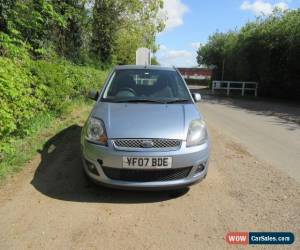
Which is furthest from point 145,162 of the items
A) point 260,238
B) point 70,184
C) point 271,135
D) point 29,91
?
point 271,135

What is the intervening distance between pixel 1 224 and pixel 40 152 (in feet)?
8.17

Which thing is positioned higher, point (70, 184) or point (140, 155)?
point (140, 155)

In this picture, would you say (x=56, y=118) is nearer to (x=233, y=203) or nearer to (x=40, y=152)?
(x=40, y=152)

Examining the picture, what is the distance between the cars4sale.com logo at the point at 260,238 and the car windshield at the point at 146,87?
2.33 metres

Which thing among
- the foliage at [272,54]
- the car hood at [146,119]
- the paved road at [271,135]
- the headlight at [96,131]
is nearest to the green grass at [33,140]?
the headlight at [96,131]

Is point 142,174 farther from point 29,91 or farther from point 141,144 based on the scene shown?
point 29,91

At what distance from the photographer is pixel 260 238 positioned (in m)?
3.63

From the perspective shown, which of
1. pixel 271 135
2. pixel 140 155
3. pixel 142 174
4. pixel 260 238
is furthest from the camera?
pixel 271 135

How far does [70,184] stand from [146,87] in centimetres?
203

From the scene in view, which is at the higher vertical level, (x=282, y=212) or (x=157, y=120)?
(x=157, y=120)

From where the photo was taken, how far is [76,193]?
463 cm

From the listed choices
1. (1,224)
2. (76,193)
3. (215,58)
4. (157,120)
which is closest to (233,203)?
(157,120)

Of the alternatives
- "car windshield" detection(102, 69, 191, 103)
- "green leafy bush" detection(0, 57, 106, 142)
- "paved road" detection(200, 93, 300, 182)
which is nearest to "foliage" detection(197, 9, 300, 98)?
"paved road" detection(200, 93, 300, 182)

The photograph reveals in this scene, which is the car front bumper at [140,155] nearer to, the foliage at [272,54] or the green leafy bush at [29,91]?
the green leafy bush at [29,91]
